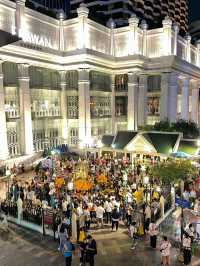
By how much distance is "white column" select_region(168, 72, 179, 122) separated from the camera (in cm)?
4230

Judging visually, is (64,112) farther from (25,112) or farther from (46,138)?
(25,112)

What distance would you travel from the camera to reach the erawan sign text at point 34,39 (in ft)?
99.6

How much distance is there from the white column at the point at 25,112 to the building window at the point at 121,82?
1780 cm

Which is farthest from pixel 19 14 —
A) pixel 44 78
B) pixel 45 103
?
pixel 45 103

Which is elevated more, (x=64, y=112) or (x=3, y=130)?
(x=64, y=112)

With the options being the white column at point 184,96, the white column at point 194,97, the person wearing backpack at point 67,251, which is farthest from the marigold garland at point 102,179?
the white column at point 194,97

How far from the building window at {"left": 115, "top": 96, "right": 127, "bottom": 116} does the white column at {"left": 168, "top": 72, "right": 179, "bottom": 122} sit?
7192mm

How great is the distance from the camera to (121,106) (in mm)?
45562

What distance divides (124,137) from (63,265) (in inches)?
724

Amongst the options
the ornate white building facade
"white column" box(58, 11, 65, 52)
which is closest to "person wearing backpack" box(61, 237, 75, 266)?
the ornate white building facade

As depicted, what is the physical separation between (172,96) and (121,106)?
8241 mm

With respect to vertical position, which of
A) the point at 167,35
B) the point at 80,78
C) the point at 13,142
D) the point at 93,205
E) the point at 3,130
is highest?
the point at 167,35

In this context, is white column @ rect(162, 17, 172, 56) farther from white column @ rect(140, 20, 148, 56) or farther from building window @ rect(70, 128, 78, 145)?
building window @ rect(70, 128, 78, 145)

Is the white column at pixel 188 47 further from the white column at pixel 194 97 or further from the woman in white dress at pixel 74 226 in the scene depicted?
the woman in white dress at pixel 74 226
